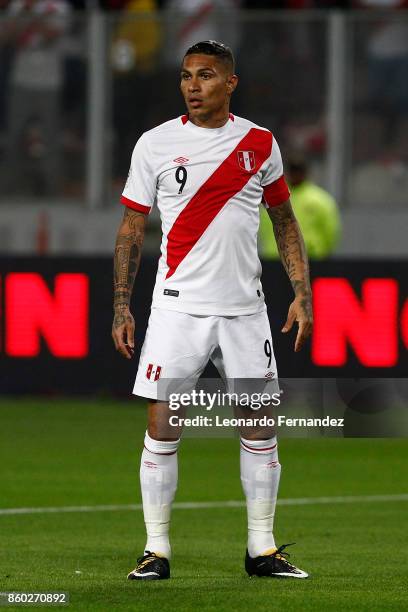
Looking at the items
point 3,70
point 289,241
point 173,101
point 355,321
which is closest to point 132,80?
point 173,101

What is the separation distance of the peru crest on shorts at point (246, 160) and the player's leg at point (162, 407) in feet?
2.01

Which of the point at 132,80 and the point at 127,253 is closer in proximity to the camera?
the point at 127,253

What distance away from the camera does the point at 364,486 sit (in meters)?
10.6

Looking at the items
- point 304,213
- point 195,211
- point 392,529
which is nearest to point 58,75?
point 304,213

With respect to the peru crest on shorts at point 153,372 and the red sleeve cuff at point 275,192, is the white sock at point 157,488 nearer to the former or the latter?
the peru crest on shorts at point 153,372

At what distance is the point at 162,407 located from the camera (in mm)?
6508

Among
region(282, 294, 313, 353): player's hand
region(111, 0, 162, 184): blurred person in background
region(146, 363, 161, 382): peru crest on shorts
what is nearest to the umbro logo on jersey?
region(146, 363, 161, 382): peru crest on shorts

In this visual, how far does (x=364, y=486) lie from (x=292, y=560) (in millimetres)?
3176

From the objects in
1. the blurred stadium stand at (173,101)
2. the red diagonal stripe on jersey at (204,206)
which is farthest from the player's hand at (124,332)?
the blurred stadium stand at (173,101)

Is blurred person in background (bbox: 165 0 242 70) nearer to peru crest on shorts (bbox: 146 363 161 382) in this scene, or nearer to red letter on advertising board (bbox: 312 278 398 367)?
red letter on advertising board (bbox: 312 278 398 367)

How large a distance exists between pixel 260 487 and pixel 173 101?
1081cm

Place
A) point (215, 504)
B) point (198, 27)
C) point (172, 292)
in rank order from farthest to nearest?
1. point (198, 27)
2. point (215, 504)
3. point (172, 292)

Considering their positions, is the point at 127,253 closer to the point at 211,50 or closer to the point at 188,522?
the point at 211,50

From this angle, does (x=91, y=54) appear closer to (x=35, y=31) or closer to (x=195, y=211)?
(x=35, y=31)
